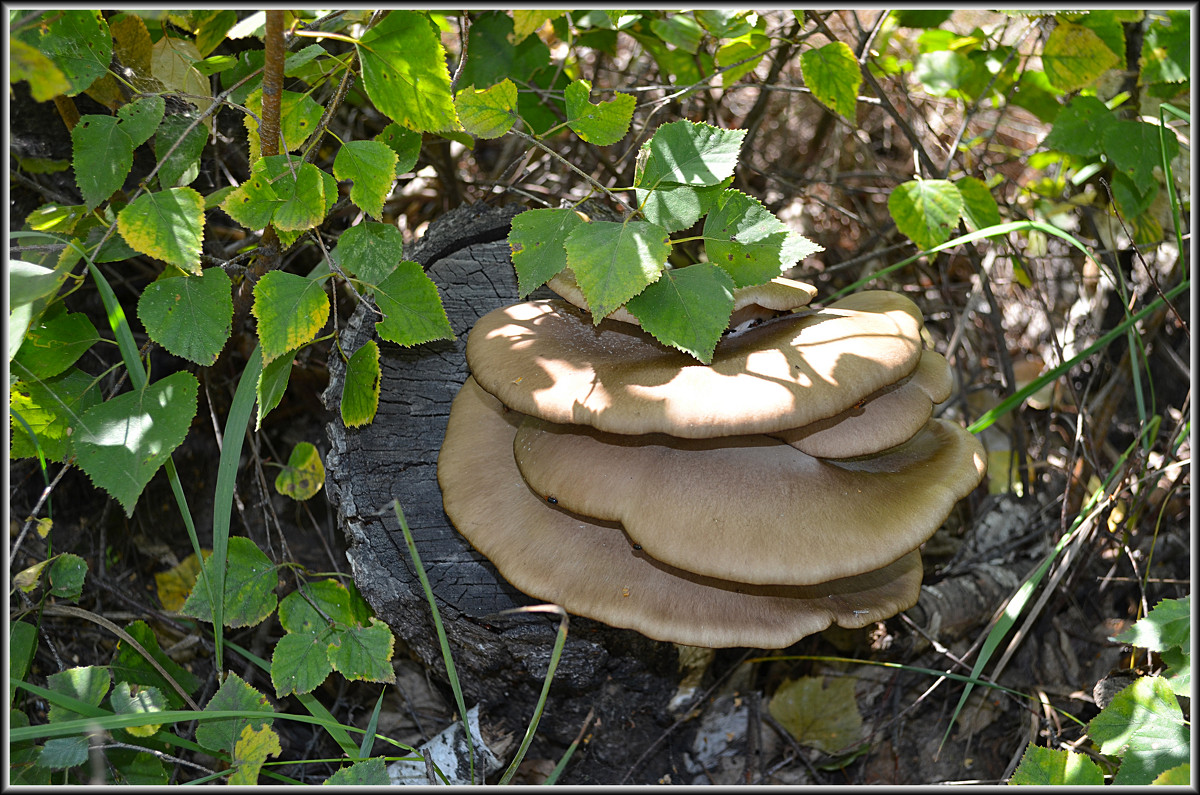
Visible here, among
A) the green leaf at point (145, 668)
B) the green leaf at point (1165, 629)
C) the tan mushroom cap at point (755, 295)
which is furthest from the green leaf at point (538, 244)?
the green leaf at point (1165, 629)

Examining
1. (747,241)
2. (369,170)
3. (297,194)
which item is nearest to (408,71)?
(369,170)

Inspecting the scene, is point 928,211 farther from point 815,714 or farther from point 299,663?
point 299,663

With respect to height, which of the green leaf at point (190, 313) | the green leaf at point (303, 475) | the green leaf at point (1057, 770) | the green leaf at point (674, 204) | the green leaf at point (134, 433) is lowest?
the green leaf at point (303, 475)

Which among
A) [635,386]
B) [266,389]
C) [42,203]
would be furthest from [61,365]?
[635,386]

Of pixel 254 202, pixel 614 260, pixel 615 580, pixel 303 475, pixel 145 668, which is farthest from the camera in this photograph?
pixel 303 475

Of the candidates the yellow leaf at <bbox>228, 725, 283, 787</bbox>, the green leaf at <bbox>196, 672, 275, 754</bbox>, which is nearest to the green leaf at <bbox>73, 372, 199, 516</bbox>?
the green leaf at <bbox>196, 672, 275, 754</bbox>

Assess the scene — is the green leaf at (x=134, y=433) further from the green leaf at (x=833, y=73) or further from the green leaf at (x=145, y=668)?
the green leaf at (x=833, y=73)
